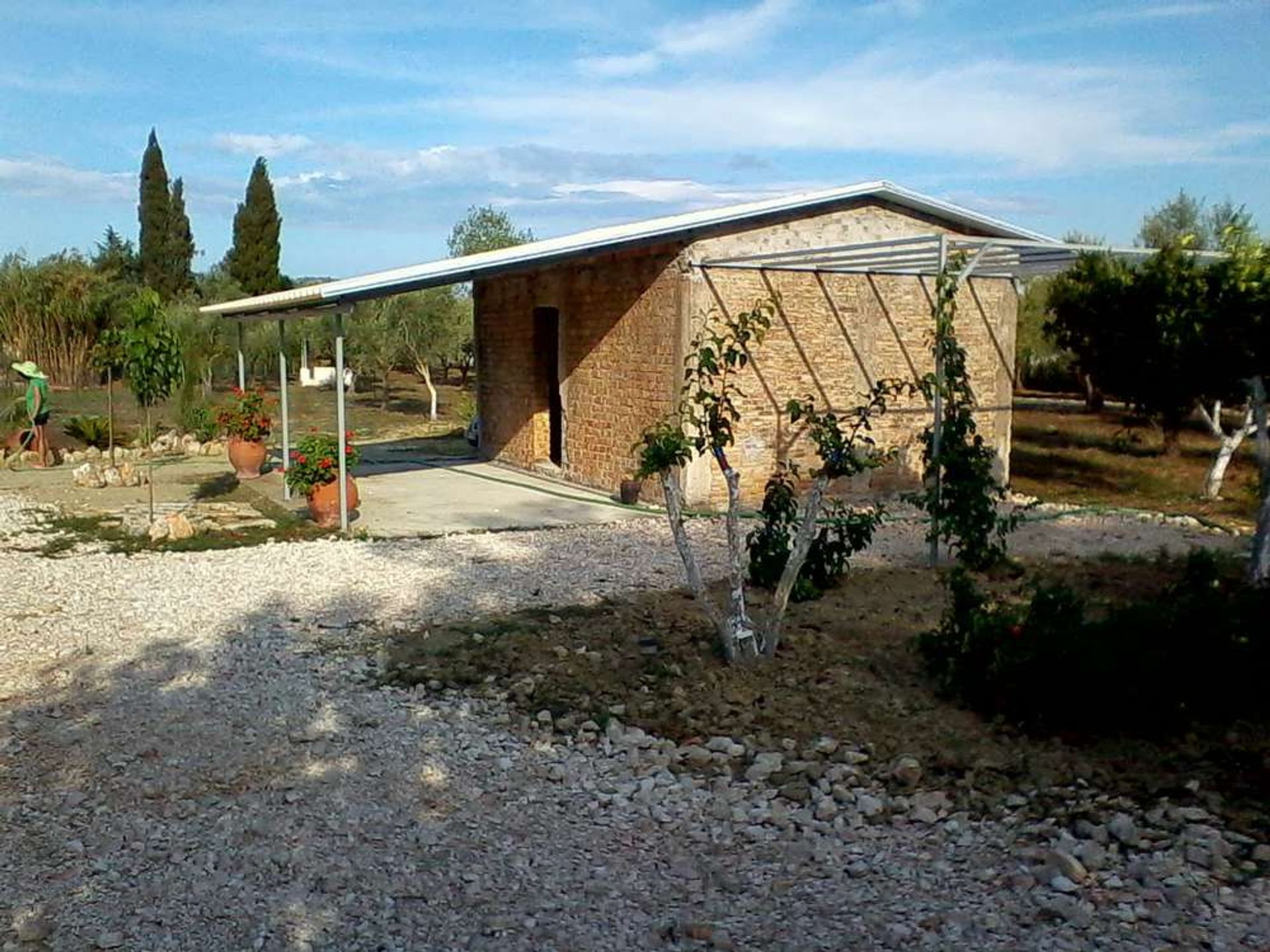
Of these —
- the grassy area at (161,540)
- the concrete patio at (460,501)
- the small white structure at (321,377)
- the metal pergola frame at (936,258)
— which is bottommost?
the grassy area at (161,540)

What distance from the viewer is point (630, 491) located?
12.5m

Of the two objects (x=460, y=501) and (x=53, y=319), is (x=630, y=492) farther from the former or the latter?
(x=53, y=319)

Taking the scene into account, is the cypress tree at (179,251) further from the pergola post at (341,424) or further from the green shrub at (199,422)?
the pergola post at (341,424)

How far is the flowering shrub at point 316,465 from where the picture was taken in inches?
421

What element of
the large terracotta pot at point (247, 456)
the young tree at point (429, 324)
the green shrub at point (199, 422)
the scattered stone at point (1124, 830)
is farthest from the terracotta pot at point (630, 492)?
the young tree at point (429, 324)

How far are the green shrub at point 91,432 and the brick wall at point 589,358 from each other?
281 inches

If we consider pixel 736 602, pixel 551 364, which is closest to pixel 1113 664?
pixel 736 602

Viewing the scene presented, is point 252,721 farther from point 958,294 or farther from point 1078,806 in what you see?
point 958,294

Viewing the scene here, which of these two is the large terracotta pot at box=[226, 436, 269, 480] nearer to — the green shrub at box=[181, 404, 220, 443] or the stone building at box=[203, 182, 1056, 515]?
the stone building at box=[203, 182, 1056, 515]

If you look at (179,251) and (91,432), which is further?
(179,251)

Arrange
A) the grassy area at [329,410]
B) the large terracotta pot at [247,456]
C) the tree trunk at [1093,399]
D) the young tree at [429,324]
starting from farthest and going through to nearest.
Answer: the young tree at [429,324] → the tree trunk at [1093,399] → the grassy area at [329,410] → the large terracotta pot at [247,456]

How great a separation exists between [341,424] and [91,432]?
1066cm

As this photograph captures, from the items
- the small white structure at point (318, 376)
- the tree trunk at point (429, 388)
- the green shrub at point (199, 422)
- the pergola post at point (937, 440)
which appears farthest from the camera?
the small white structure at point (318, 376)

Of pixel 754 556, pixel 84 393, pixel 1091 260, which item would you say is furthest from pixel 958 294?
pixel 84 393
